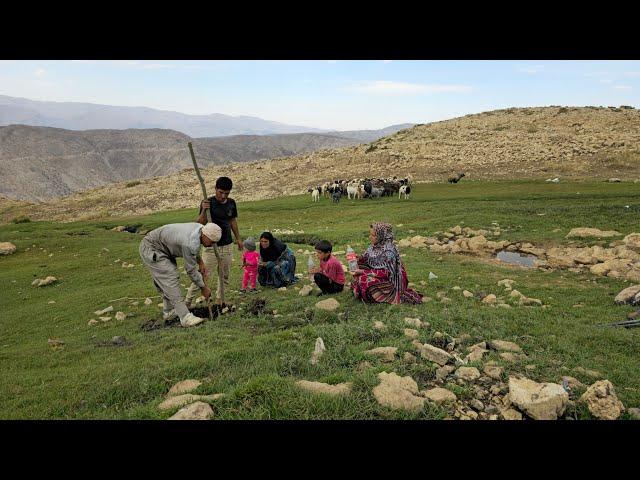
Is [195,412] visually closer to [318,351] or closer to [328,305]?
[318,351]

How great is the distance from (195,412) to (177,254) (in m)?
3.34

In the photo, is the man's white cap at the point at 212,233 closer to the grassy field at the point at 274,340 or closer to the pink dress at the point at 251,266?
the grassy field at the point at 274,340

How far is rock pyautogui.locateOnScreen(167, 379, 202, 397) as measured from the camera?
4148mm

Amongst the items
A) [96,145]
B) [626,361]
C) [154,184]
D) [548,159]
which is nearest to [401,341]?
[626,361]

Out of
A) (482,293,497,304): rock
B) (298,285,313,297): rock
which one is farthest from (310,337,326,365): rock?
(482,293,497,304): rock

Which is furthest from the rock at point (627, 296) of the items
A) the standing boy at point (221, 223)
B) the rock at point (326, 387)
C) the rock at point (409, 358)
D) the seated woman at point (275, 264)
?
the standing boy at point (221, 223)

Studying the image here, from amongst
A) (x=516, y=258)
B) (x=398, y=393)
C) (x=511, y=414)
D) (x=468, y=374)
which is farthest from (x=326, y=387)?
(x=516, y=258)

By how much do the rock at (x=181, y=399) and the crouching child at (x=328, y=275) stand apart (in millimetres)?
3922

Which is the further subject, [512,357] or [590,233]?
[590,233]

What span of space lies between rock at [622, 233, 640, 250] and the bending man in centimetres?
1011

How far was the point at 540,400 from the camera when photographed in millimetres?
3592

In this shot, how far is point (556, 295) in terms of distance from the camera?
7.55m

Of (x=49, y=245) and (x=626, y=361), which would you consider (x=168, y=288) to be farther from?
(x=49, y=245)
